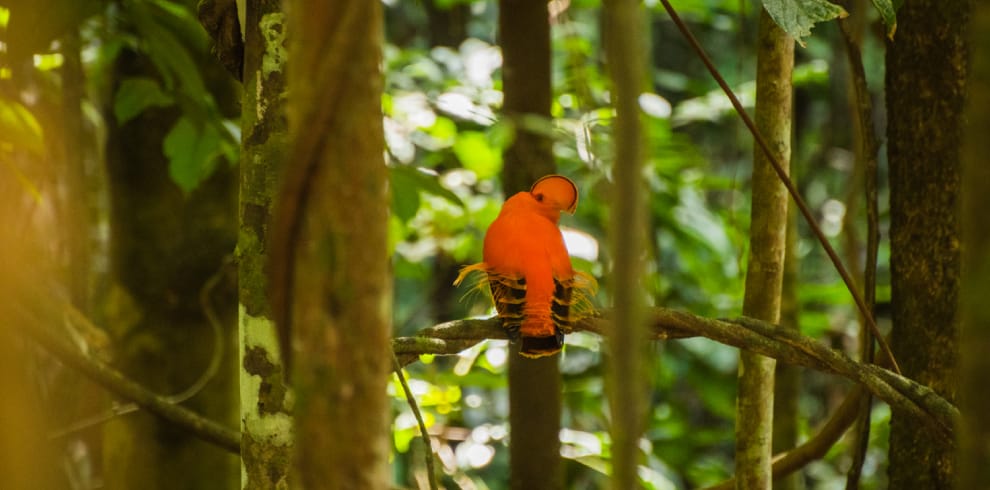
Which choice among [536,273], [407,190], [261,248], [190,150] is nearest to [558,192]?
[536,273]

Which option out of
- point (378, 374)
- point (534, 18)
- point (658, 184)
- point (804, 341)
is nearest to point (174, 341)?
point (534, 18)

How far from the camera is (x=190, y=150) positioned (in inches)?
77.2

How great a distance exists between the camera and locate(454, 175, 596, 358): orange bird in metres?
1.44

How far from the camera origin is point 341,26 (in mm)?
544

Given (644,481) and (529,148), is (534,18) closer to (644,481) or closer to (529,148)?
(529,148)

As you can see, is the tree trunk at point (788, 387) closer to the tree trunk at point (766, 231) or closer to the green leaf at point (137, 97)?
Answer: the tree trunk at point (766, 231)

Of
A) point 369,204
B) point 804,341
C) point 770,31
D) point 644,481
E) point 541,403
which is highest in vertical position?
point 770,31

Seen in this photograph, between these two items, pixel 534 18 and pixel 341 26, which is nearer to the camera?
pixel 341 26

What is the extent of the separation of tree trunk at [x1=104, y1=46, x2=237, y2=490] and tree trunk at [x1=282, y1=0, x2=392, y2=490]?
5.56 ft

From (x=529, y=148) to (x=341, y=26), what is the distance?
1372 millimetres

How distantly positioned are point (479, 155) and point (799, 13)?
2061mm

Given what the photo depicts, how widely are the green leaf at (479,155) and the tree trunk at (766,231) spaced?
178 centimetres

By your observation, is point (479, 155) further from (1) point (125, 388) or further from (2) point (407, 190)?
(1) point (125, 388)

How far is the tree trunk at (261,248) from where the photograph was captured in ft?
3.13
